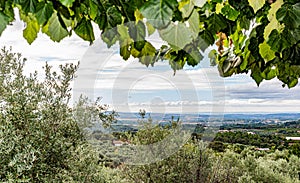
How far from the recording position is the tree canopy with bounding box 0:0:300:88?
1.67ft

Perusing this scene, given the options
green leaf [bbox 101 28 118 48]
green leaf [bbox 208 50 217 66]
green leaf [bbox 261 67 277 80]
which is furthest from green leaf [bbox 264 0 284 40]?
green leaf [bbox 208 50 217 66]

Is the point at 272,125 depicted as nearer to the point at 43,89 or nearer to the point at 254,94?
the point at 254,94

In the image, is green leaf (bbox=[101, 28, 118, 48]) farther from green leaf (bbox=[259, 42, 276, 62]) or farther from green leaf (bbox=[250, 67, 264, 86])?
green leaf (bbox=[250, 67, 264, 86])

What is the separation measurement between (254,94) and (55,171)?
177cm

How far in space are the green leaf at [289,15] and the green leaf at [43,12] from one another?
0.31 m

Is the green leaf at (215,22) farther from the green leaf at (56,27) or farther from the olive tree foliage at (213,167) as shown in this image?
the olive tree foliage at (213,167)

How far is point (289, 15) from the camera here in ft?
1.92

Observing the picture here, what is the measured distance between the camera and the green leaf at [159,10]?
46 centimetres

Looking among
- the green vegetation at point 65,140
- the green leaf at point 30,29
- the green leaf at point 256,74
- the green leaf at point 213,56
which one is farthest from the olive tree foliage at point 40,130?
the green leaf at point 30,29

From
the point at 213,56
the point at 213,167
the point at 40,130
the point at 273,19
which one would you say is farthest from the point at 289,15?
the point at 213,167

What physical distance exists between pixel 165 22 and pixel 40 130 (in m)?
3.03

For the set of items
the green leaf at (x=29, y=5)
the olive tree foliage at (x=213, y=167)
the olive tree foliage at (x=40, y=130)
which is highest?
the green leaf at (x=29, y=5)

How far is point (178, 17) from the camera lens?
539 millimetres

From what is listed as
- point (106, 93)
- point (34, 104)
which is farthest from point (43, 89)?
point (106, 93)
